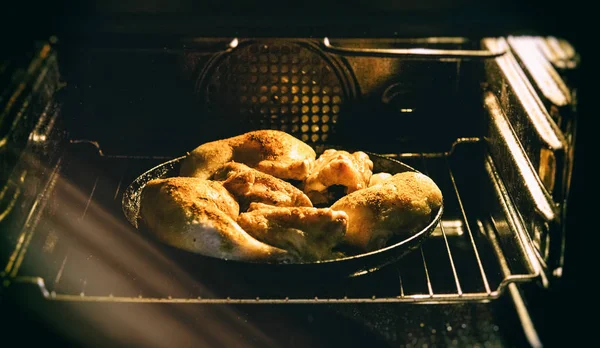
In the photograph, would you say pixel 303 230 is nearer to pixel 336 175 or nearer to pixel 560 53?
pixel 336 175

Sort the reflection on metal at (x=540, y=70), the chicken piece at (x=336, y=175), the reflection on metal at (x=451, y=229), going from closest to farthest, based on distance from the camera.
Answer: the reflection on metal at (x=540, y=70) → the chicken piece at (x=336, y=175) → the reflection on metal at (x=451, y=229)

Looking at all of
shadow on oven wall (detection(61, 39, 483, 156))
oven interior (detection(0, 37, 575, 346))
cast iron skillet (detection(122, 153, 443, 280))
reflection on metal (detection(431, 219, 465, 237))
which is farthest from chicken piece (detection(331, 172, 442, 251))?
shadow on oven wall (detection(61, 39, 483, 156))

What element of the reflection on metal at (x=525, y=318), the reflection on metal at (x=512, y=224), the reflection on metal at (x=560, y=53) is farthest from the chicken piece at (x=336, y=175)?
the reflection on metal at (x=560, y=53)

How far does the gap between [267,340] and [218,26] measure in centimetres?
81

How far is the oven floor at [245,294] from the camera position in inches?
73.8

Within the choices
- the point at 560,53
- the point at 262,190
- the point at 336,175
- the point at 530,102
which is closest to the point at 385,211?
the point at 336,175

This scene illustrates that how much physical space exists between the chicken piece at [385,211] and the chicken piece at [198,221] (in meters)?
0.23

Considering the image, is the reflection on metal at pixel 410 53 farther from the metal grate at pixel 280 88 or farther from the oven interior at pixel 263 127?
the metal grate at pixel 280 88

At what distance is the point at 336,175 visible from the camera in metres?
2.16

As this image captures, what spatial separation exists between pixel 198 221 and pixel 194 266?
0.37ft

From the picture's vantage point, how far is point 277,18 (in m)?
1.64

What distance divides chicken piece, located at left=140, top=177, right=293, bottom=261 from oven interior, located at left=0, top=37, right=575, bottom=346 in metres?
0.05

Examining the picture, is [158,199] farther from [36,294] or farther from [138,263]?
[36,294]

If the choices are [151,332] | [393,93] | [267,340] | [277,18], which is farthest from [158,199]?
[393,93]
